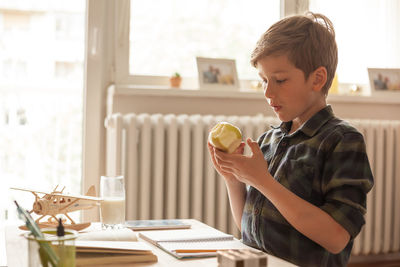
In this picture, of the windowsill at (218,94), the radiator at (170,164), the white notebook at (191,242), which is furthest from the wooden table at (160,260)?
the windowsill at (218,94)

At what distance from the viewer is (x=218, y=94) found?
2.64 m

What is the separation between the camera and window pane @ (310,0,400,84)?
297cm

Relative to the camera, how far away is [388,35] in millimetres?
3051

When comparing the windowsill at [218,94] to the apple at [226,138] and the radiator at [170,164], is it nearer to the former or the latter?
the radiator at [170,164]

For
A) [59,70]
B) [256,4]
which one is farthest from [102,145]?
[256,4]

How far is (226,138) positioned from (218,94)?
1546 mm

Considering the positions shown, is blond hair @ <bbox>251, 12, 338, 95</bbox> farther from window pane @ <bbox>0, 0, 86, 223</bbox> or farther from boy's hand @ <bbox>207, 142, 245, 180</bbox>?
window pane @ <bbox>0, 0, 86, 223</bbox>

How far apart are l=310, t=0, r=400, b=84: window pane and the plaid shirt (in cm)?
188

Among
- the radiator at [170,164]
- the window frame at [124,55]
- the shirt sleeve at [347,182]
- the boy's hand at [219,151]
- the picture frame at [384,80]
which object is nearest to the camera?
the shirt sleeve at [347,182]

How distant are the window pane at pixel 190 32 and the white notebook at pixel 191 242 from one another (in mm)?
1555

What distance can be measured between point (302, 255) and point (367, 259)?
203 cm

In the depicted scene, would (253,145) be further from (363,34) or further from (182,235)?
(363,34)

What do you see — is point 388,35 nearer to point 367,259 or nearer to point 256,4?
point 256,4

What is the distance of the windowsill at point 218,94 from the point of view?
252cm
